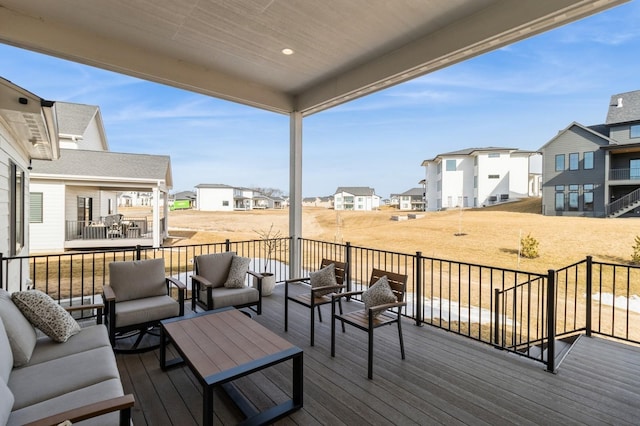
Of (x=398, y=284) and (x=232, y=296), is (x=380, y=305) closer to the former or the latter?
(x=398, y=284)

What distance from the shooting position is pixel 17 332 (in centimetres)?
192

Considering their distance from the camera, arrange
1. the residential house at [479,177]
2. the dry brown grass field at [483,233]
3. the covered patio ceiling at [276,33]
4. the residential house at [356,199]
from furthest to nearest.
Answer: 1. the residential house at [356,199]
2. the residential house at [479,177]
3. the dry brown grass field at [483,233]
4. the covered patio ceiling at [276,33]

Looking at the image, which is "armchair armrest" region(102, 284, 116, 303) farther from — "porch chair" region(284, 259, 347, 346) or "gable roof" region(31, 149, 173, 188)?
"gable roof" region(31, 149, 173, 188)

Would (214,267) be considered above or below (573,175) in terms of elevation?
below

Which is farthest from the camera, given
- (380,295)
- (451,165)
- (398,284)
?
(451,165)

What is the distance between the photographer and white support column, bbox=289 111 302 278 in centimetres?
545

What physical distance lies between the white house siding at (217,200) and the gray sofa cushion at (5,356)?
56.8 ft

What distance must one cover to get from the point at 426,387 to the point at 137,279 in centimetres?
316

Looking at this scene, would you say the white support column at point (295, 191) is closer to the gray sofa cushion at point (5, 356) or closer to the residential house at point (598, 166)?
the gray sofa cushion at point (5, 356)

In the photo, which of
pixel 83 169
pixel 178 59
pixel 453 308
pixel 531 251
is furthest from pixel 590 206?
pixel 83 169

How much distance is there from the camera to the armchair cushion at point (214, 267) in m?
3.86

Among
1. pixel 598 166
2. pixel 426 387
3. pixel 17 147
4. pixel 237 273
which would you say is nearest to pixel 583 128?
pixel 598 166

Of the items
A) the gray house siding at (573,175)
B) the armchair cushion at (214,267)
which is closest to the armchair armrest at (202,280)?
the armchair cushion at (214,267)

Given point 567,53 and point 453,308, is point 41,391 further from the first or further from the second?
point 567,53
